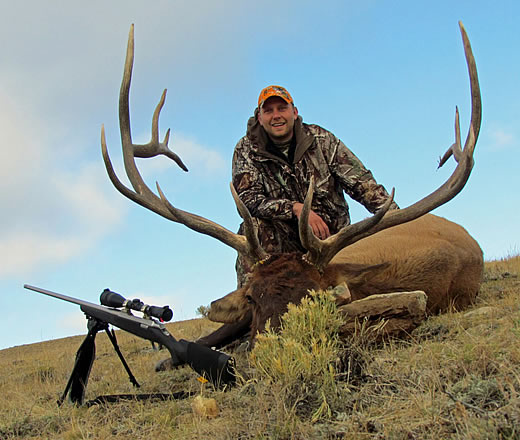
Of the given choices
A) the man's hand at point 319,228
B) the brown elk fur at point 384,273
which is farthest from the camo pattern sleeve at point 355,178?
the man's hand at point 319,228

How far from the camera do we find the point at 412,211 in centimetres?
402

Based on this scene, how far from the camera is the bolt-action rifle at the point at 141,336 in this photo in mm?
3080

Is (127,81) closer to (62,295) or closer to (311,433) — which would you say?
(62,295)

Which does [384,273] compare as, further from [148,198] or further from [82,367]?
[82,367]

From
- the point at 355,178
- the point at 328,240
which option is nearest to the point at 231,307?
the point at 328,240

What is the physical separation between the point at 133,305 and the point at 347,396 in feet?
6.65

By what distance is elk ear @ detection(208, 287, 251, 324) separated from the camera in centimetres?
418

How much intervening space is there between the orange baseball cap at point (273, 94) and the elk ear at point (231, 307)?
220 centimetres

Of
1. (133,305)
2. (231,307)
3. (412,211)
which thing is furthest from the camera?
(231,307)

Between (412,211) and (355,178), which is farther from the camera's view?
(355,178)

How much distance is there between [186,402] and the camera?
300 cm

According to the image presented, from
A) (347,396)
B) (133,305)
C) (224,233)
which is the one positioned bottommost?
(347,396)

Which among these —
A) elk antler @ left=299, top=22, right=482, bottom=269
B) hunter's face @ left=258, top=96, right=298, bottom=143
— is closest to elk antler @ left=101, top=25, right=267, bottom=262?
elk antler @ left=299, top=22, right=482, bottom=269

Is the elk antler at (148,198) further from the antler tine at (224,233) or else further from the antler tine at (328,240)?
the antler tine at (328,240)
